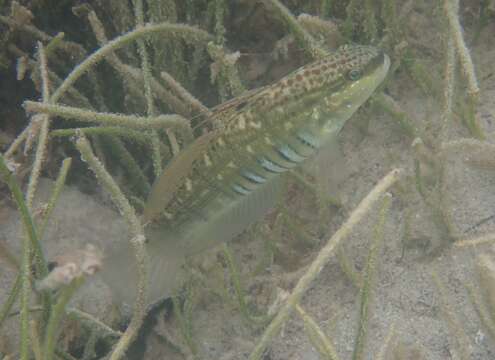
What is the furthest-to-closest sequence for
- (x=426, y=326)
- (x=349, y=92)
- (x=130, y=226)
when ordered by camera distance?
(x=426, y=326)
(x=349, y=92)
(x=130, y=226)

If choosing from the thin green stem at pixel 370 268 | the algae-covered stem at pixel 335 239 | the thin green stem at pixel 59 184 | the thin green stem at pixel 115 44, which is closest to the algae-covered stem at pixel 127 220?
the thin green stem at pixel 59 184

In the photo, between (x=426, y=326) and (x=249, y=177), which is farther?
(x=426, y=326)

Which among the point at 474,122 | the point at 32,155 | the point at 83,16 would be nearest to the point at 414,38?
the point at 474,122

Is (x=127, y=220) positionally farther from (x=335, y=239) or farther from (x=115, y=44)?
(x=115, y=44)

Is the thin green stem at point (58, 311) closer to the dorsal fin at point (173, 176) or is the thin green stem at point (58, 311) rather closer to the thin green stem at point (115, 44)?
the dorsal fin at point (173, 176)

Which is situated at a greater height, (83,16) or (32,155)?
(83,16)

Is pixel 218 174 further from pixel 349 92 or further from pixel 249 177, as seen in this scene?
pixel 349 92
